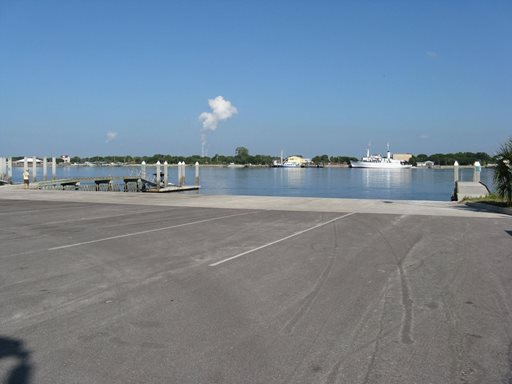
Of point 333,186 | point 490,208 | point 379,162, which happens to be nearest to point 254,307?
point 490,208

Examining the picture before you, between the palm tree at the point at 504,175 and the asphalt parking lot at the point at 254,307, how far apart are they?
844 cm

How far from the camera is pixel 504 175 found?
20.2m

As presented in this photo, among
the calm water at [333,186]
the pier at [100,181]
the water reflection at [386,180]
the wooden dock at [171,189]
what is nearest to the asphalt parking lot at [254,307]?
the calm water at [333,186]

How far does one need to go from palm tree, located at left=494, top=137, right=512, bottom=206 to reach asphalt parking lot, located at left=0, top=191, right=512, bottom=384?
27.7ft

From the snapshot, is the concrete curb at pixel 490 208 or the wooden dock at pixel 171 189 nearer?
the concrete curb at pixel 490 208

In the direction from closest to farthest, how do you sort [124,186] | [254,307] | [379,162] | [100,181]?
[254,307]
[124,186]
[100,181]
[379,162]

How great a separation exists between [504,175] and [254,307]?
17.2m

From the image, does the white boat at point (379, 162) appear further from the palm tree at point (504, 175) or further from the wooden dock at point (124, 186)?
the palm tree at point (504, 175)

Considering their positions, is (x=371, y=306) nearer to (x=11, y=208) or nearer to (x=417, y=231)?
(x=417, y=231)

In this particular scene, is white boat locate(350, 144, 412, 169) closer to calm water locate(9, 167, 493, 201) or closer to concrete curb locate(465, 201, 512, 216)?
calm water locate(9, 167, 493, 201)

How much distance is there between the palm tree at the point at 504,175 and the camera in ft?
66.4

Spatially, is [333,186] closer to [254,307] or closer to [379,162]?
[254,307]

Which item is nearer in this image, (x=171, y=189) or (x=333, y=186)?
(x=171, y=189)

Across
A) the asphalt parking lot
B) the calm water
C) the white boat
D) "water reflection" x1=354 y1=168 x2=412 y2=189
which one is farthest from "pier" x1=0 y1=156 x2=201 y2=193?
the white boat
